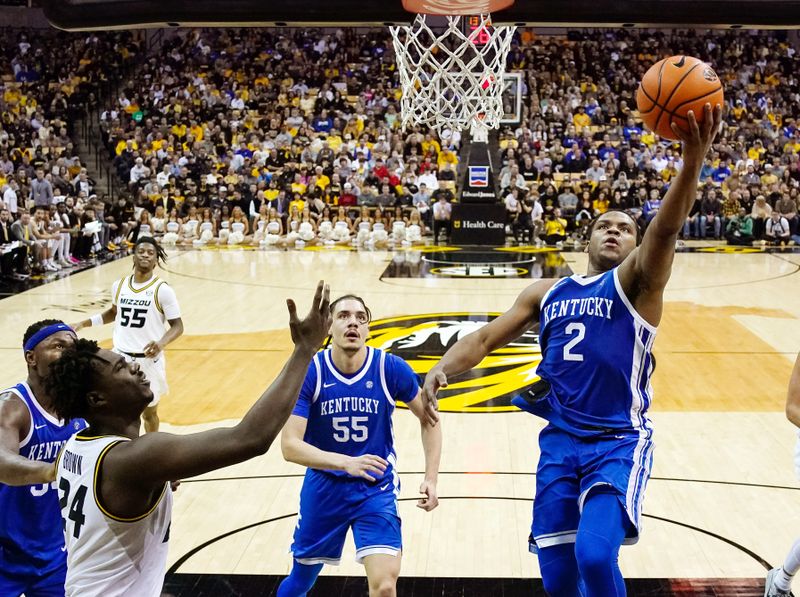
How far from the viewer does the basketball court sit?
219 inches

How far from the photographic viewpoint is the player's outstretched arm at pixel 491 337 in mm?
4281

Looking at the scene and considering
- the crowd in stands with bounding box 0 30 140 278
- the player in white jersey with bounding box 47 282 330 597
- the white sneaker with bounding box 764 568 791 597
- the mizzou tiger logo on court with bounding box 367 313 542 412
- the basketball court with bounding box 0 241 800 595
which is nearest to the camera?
the player in white jersey with bounding box 47 282 330 597

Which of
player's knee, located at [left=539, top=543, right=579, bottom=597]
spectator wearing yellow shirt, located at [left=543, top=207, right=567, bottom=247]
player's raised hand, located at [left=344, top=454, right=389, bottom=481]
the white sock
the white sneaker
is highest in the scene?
player's raised hand, located at [left=344, top=454, right=389, bottom=481]

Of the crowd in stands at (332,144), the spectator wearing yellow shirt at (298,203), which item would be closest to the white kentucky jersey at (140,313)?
the crowd in stands at (332,144)

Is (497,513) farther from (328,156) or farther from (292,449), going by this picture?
(328,156)

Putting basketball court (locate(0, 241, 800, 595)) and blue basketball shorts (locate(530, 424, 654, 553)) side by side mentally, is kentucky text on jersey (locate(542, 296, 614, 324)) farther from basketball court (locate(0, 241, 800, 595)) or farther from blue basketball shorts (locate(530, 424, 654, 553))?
basketball court (locate(0, 241, 800, 595))

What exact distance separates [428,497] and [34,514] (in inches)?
64.3

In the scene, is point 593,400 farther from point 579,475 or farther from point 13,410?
point 13,410

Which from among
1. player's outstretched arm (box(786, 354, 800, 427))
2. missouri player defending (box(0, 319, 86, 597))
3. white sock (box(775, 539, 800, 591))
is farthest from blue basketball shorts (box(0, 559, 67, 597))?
white sock (box(775, 539, 800, 591))

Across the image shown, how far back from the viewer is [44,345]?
13.3ft

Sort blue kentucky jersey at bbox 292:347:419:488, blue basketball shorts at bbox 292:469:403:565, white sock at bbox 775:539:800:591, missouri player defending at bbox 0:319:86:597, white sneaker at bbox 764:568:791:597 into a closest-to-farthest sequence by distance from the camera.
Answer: missouri player defending at bbox 0:319:86:597
blue basketball shorts at bbox 292:469:403:565
blue kentucky jersey at bbox 292:347:419:488
white sock at bbox 775:539:800:591
white sneaker at bbox 764:568:791:597

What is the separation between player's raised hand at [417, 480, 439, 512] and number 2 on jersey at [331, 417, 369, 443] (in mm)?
368

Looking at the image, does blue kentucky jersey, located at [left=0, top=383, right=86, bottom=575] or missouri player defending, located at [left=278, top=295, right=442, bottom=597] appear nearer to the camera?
blue kentucky jersey, located at [left=0, top=383, right=86, bottom=575]

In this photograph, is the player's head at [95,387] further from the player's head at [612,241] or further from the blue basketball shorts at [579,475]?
the player's head at [612,241]
